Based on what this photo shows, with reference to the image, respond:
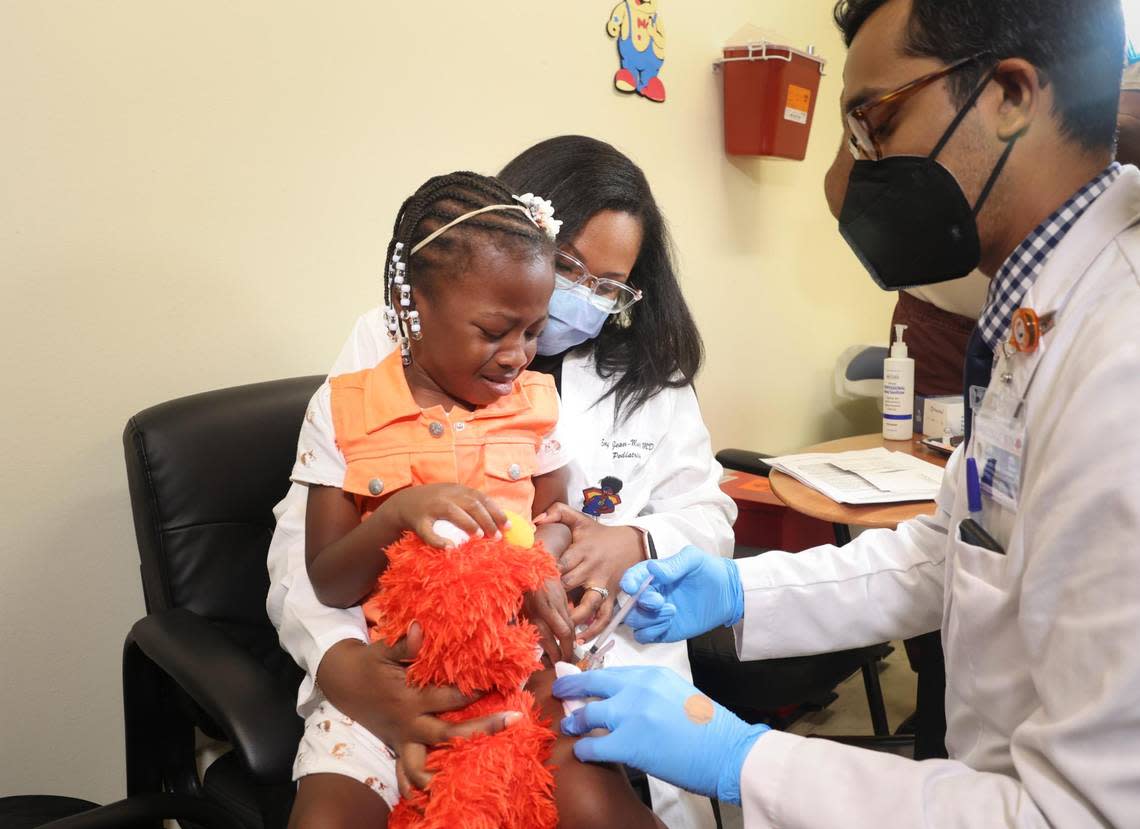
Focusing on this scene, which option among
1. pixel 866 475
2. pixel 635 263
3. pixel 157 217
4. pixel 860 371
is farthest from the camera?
pixel 860 371

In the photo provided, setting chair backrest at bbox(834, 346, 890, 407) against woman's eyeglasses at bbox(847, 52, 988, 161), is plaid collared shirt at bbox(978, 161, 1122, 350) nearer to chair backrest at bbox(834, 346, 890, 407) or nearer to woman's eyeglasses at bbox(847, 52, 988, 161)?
woman's eyeglasses at bbox(847, 52, 988, 161)

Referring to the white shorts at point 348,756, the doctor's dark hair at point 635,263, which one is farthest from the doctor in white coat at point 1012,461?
the doctor's dark hair at point 635,263

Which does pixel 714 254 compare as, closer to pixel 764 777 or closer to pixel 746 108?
pixel 746 108

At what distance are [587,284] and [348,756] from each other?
0.91m

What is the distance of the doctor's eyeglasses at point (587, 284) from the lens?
1510 millimetres

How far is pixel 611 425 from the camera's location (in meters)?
1.63

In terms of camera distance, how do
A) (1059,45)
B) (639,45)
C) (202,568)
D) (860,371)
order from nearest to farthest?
(1059,45) → (202,568) → (639,45) → (860,371)

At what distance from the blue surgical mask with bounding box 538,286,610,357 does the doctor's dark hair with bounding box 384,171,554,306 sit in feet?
0.71

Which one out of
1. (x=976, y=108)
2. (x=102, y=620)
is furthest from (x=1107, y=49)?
(x=102, y=620)

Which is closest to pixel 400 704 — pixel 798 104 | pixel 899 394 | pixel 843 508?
pixel 843 508

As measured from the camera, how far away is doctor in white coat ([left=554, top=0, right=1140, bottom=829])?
0.77m

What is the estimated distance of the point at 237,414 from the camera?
151 centimetres

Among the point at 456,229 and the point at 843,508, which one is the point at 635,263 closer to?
the point at 456,229

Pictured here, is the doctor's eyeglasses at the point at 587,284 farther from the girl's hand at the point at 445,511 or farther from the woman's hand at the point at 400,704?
the woman's hand at the point at 400,704
